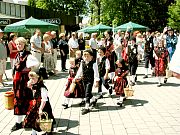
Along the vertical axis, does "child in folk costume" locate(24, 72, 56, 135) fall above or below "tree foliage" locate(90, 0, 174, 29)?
below

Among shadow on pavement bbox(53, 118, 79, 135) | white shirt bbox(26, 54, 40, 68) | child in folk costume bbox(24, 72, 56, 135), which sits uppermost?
white shirt bbox(26, 54, 40, 68)

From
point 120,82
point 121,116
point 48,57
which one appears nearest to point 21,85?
point 121,116

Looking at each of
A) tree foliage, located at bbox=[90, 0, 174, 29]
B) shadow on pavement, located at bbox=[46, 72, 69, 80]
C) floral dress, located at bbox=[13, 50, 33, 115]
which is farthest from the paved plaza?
tree foliage, located at bbox=[90, 0, 174, 29]

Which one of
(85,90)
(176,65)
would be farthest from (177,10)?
(176,65)

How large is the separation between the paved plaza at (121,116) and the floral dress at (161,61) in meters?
0.88

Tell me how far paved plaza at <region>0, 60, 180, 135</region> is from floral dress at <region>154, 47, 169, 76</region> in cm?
88

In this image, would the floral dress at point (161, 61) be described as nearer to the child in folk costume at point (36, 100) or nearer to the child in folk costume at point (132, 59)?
the child in folk costume at point (132, 59)

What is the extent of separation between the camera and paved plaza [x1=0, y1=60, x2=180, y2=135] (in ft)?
21.8

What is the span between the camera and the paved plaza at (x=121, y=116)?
6.65 m

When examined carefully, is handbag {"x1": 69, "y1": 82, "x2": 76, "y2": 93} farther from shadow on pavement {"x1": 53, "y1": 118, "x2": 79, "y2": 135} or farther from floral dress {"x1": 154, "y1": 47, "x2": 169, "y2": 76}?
floral dress {"x1": 154, "y1": 47, "x2": 169, "y2": 76}

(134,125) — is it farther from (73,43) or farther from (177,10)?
(177,10)

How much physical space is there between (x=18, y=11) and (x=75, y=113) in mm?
24413

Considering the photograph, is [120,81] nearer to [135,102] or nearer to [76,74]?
[135,102]

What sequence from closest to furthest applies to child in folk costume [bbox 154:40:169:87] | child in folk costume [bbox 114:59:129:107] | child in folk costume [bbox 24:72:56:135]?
child in folk costume [bbox 24:72:56:135] → child in folk costume [bbox 114:59:129:107] → child in folk costume [bbox 154:40:169:87]
